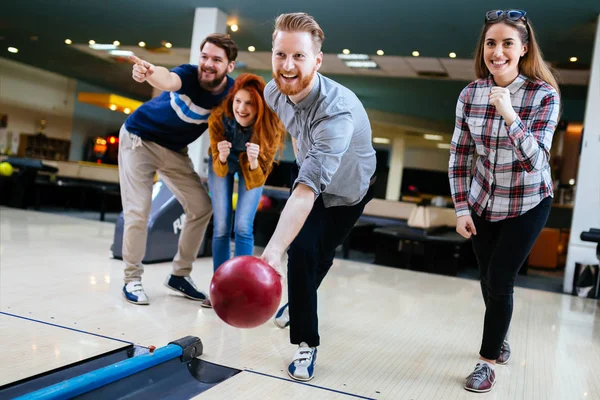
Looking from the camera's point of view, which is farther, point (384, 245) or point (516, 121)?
point (384, 245)

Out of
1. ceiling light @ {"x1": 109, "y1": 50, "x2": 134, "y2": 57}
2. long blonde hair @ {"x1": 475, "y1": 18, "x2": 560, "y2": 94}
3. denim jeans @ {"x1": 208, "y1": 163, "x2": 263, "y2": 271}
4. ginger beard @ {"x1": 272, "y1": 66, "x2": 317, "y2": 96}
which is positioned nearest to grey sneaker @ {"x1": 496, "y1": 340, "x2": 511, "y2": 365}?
long blonde hair @ {"x1": 475, "y1": 18, "x2": 560, "y2": 94}

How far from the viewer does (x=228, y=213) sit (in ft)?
9.09

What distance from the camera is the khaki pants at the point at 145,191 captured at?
2852 mm

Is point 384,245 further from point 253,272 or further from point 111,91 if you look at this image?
point 111,91

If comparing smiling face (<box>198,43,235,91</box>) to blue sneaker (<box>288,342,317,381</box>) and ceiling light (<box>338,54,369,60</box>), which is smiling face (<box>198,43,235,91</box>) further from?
ceiling light (<box>338,54,369,60</box>)

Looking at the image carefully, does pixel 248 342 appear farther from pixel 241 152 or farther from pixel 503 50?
pixel 503 50

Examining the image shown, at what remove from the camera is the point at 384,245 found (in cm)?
600

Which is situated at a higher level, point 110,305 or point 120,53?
point 120,53

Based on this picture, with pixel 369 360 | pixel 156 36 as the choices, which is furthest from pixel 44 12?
pixel 369 360

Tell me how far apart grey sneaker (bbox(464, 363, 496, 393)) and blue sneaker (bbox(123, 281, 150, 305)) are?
1591mm

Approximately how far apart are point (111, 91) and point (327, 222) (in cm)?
1468

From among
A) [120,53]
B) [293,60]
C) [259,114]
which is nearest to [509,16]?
[293,60]

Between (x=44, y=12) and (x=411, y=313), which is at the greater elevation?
(x=44, y=12)

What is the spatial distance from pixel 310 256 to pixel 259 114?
0.97m
